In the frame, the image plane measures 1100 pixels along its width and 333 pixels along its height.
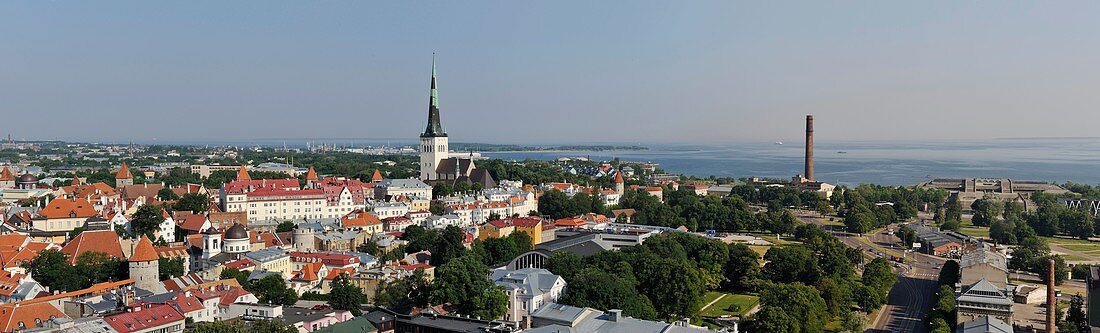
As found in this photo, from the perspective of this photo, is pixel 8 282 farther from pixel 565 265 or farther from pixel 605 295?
pixel 605 295

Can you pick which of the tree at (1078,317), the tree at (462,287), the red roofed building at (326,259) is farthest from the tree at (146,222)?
the tree at (1078,317)

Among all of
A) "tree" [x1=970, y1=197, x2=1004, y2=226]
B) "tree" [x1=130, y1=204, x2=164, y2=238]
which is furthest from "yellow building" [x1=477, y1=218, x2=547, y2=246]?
"tree" [x1=970, y1=197, x2=1004, y2=226]

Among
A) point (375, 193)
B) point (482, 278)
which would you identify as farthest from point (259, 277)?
point (375, 193)

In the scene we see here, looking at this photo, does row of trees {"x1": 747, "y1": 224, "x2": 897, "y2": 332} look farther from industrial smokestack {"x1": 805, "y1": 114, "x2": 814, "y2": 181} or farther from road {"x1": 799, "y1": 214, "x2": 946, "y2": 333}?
industrial smokestack {"x1": 805, "y1": 114, "x2": 814, "y2": 181}

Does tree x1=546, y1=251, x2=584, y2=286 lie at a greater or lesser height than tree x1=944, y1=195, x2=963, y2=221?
greater

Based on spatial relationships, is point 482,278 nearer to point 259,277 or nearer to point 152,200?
point 259,277

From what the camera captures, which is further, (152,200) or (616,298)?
(152,200)

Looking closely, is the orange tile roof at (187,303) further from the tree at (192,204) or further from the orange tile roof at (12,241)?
the tree at (192,204)
